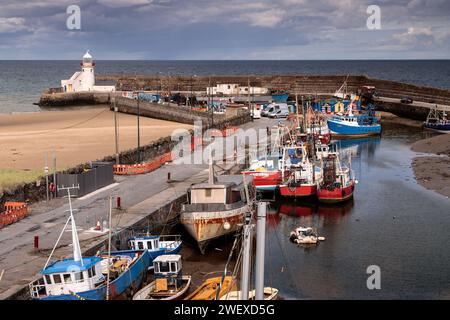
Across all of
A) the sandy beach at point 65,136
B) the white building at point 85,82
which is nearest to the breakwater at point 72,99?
the white building at point 85,82

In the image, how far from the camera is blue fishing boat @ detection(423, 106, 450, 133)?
274ft

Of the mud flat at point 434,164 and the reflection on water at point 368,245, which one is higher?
the mud flat at point 434,164

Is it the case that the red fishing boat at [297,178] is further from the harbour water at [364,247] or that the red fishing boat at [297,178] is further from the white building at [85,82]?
the white building at [85,82]

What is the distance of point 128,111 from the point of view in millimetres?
93125

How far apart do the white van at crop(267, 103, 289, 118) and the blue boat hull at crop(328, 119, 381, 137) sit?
32.3 feet

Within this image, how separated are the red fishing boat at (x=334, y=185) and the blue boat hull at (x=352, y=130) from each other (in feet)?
114

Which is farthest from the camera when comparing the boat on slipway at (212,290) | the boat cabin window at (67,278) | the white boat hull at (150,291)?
the white boat hull at (150,291)

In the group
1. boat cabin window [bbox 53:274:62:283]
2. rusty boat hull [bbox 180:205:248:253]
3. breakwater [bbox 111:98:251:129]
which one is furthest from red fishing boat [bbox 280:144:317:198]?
boat cabin window [bbox 53:274:62:283]

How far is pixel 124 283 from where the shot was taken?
24.5m

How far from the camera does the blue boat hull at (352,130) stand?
82.7m

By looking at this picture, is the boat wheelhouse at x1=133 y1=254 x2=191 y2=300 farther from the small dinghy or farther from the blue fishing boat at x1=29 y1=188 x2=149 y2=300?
the small dinghy

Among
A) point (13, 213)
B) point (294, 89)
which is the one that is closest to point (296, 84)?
point (294, 89)

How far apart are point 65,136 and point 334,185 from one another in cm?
3497
